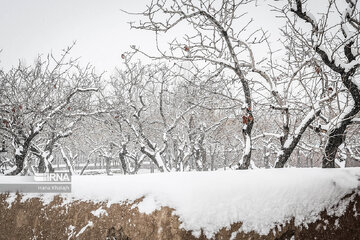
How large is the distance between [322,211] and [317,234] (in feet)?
0.76

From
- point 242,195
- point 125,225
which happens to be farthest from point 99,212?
point 242,195

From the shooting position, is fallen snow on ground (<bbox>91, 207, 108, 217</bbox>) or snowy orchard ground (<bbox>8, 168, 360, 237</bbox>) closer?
snowy orchard ground (<bbox>8, 168, 360, 237</bbox>)

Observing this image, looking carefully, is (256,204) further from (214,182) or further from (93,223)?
(93,223)

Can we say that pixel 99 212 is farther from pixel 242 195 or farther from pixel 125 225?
pixel 242 195

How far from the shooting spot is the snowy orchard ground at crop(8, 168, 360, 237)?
2152mm

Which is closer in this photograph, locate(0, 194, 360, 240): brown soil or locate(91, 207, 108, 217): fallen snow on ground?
locate(0, 194, 360, 240): brown soil

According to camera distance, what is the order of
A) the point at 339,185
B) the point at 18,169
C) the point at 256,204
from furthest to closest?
the point at 18,169 < the point at 339,185 < the point at 256,204

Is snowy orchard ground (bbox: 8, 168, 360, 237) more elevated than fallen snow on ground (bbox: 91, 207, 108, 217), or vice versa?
snowy orchard ground (bbox: 8, 168, 360, 237)

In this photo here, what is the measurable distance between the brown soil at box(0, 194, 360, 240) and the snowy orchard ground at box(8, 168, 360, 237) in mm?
65

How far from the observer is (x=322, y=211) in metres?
2.46

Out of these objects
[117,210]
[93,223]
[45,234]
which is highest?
[117,210]

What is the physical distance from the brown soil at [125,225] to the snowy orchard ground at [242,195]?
0.07 meters

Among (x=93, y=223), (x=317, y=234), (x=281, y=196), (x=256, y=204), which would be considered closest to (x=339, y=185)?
(x=317, y=234)

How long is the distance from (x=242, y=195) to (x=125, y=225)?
3.74ft
